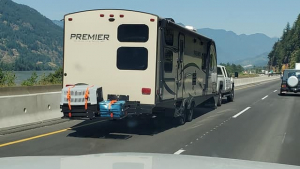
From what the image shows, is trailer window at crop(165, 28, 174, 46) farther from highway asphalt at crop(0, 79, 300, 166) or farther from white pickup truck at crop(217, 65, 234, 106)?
white pickup truck at crop(217, 65, 234, 106)

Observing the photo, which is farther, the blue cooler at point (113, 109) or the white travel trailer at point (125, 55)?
the white travel trailer at point (125, 55)

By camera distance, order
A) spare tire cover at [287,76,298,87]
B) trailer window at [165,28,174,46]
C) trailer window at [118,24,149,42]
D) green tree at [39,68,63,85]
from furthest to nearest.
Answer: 1. green tree at [39,68,63,85]
2. spare tire cover at [287,76,298,87]
3. trailer window at [165,28,174,46]
4. trailer window at [118,24,149,42]

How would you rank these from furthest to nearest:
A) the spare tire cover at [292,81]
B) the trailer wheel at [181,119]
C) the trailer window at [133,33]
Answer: the spare tire cover at [292,81] < the trailer wheel at [181,119] < the trailer window at [133,33]

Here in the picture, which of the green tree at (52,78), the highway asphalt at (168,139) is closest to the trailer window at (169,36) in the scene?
the highway asphalt at (168,139)

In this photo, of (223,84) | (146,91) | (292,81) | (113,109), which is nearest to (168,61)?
(146,91)

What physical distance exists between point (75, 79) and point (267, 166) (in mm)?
7791

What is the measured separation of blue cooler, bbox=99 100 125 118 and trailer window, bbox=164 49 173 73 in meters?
1.74

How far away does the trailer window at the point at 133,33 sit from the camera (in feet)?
33.6

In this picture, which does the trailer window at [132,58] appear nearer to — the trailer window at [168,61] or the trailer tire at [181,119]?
the trailer window at [168,61]

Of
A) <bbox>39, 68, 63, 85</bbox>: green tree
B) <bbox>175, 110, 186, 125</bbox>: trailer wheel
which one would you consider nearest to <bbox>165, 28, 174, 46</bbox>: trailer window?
<bbox>175, 110, 186, 125</bbox>: trailer wheel

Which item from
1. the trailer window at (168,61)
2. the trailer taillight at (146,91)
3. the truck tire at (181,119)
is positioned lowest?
the truck tire at (181,119)

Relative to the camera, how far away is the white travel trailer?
10.2 meters

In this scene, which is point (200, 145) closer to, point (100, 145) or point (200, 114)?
point (100, 145)

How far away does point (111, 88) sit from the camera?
10.6 m
